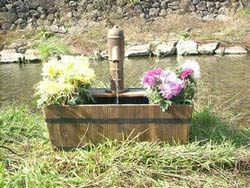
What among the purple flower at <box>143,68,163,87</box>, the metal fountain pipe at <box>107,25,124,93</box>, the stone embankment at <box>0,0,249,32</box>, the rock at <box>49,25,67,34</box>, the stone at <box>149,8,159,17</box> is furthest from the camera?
the stone at <box>149,8,159,17</box>

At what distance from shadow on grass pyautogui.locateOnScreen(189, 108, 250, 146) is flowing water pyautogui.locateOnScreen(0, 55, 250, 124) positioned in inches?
32.8

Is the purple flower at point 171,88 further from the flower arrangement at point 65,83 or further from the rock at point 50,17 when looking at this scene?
the rock at point 50,17

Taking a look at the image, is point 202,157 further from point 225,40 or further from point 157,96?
point 225,40

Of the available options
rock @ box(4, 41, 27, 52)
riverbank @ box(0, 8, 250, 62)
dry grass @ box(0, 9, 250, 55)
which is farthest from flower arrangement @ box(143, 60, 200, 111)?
rock @ box(4, 41, 27, 52)

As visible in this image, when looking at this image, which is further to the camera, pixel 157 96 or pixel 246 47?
pixel 246 47

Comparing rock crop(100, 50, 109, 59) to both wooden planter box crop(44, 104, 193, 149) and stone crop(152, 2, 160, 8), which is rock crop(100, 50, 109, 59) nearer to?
stone crop(152, 2, 160, 8)

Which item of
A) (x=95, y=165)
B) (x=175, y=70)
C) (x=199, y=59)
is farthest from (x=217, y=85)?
(x=95, y=165)

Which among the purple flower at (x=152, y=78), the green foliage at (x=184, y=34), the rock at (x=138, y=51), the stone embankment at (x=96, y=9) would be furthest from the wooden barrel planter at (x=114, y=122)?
the stone embankment at (x=96, y=9)

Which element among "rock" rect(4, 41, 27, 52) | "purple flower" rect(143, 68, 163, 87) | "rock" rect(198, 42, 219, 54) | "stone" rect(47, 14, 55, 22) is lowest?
"rock" rect(198, 42, 219, 54)

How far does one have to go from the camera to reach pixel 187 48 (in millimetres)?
13125

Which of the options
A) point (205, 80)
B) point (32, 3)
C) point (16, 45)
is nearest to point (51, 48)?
point (16, 45)

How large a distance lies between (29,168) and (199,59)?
9072 millimetres

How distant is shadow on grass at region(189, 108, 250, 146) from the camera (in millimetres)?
4176

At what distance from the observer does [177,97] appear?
12.7ft
